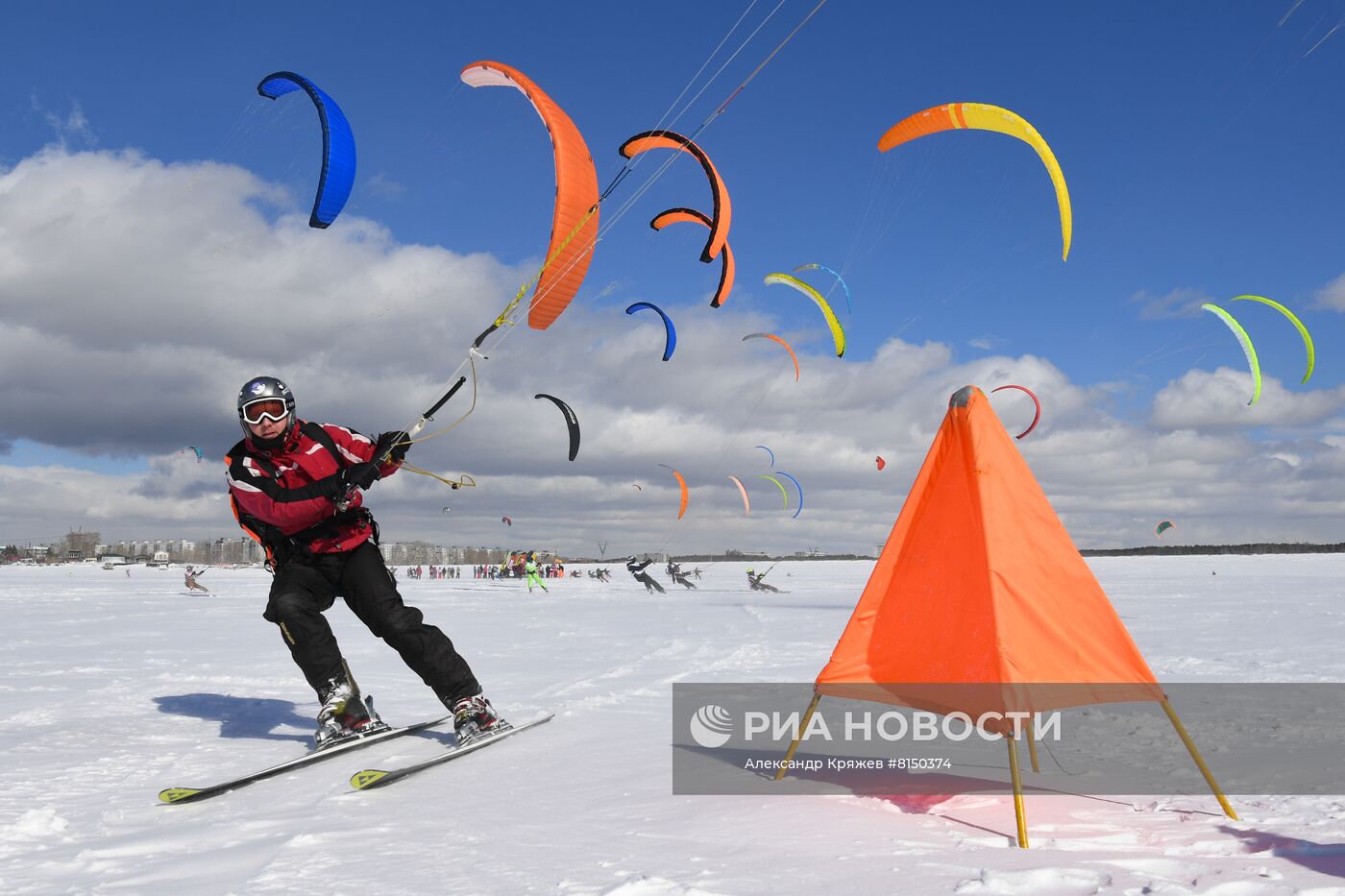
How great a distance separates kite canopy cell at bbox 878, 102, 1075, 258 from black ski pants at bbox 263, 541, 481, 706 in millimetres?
7217

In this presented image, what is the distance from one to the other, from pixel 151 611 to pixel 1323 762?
2093 cm

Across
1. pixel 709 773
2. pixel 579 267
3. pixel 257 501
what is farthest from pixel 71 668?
pixel 709 773

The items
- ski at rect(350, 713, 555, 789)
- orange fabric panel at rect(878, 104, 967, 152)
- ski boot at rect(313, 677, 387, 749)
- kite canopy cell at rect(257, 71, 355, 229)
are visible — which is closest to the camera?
Result: ski at rect(350, 713, 555, 789)

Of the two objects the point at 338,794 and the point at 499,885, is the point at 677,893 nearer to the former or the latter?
the point at 499,885

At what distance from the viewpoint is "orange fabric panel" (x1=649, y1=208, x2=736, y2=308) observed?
12.3 meters

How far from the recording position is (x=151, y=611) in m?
19.1

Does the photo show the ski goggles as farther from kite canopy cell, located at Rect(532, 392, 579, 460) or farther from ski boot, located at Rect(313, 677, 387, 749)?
kite canopy cell, located at Rect(532, 392, 579, 460)

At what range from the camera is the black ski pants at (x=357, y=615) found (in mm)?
4551

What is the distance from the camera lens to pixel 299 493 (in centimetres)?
442

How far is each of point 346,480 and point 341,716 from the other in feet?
4.15

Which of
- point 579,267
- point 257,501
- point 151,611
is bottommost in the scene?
point 151,611

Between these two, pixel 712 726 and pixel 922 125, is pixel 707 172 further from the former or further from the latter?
pixel 712 726

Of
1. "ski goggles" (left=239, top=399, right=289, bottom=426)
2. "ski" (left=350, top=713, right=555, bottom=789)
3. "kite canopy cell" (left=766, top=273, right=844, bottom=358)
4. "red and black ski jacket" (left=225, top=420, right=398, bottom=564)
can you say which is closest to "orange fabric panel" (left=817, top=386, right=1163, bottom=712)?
"ski" (left=350, top=713, right=555, bottom=789)

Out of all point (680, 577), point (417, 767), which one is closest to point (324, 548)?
point (417, 767)
